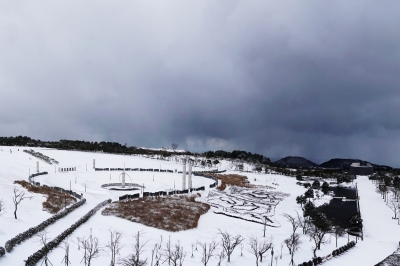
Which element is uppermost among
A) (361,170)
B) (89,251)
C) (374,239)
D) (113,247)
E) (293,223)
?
(89,251)

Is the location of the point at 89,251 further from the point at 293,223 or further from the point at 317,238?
the point at 317,238

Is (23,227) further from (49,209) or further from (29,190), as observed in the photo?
(29,190)

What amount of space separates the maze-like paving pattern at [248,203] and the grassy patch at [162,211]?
5293mm

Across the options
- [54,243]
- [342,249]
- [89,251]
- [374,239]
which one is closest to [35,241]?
[54,243]

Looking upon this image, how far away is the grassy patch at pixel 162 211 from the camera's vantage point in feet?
155

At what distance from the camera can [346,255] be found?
125 feet

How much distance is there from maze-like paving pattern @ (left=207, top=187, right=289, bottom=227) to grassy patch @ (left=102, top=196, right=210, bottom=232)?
529 cm

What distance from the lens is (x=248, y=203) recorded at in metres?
71.1

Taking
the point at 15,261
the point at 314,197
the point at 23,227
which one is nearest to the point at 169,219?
the point at 23,227

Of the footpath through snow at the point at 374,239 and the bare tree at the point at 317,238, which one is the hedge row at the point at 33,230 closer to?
the bare tree at the point at 317,238

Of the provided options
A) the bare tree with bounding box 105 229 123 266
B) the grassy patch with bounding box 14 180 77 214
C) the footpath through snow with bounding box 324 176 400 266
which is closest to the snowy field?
the footpath through snow with bounding box 324 176 400 266

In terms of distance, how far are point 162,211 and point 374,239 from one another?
3470 centimetres

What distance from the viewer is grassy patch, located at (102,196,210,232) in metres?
47.4

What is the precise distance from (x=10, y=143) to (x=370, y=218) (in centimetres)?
19213
